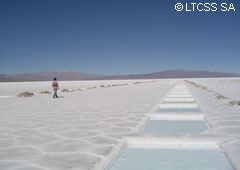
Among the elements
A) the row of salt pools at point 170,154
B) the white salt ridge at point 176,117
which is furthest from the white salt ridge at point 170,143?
the white salt ridge at point 176,117

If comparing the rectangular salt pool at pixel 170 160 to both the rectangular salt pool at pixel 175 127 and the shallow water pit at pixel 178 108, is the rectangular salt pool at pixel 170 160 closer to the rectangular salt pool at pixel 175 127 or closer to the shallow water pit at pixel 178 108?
the rectangular salt pool at pixel 175 127

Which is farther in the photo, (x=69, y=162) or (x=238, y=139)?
(x=238, y=139)

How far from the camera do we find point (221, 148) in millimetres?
4727

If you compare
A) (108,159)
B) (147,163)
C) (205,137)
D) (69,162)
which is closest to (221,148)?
(205,137)

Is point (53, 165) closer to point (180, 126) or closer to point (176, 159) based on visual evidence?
point (176, 159)

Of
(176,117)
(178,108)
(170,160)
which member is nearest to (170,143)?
(170,160)

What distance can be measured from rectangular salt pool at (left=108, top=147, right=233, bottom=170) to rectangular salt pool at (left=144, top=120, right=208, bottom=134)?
1.48 meters

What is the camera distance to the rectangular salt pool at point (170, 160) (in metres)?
3.99

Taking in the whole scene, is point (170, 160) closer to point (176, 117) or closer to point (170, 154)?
point (170, 154)

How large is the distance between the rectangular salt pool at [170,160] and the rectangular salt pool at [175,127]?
4.85 ft

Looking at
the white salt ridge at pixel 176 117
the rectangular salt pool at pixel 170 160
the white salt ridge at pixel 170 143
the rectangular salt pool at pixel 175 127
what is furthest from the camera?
the white salt ridge at pixel 176 117

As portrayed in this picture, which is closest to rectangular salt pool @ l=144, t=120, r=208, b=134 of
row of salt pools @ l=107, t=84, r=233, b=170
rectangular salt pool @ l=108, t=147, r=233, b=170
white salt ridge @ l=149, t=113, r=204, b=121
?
row of salt pools @ l=107, t=84, r=233, b=170

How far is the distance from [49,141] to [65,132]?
0.87 meters

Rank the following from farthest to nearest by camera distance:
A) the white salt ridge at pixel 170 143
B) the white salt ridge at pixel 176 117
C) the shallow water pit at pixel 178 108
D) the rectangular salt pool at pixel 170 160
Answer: the shallow water pit at pixel 178 108
the white salt ridge at pixel 176 117
the white salt ridge at pixel 170 143
the rectangular salt pool at pixel 170 160
